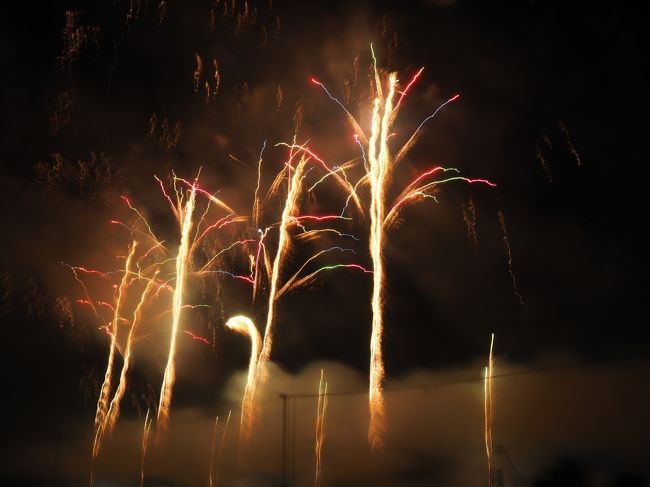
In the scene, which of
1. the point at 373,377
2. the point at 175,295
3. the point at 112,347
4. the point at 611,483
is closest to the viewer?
the point at 373,377

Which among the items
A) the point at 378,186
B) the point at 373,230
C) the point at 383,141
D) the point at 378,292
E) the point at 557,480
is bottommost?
the point at 557,480

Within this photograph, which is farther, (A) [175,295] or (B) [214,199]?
(A) [175,295]

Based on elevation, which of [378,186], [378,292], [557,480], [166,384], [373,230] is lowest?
[557,480]

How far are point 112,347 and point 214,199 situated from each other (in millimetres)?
6577

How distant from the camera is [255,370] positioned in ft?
62.7

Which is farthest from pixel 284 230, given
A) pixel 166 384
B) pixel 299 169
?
pixel 166 384

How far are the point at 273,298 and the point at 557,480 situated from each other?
25304mm

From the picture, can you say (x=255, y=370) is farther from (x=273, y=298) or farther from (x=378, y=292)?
(x=378, y=292)

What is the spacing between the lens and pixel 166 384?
20.8 m

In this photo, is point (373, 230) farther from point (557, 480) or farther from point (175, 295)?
point (557, 480)

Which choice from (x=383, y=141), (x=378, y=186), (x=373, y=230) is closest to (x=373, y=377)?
(x=373, y=230)

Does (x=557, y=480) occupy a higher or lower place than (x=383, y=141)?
lower

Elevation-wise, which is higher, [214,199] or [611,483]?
[214,199]

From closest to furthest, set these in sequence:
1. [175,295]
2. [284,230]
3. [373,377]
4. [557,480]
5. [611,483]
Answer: [373,377], [284,230], [175,295], [611,483], [557,480]
